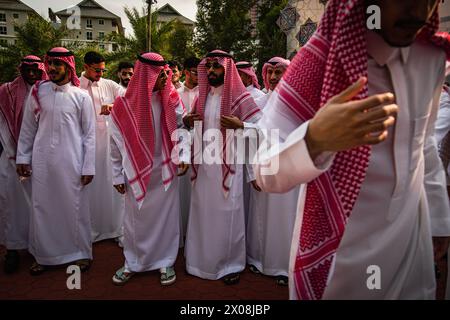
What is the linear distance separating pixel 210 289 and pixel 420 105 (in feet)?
8.90

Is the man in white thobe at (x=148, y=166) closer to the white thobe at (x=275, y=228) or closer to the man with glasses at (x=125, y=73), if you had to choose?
the white thobe at (x=275, y=228)

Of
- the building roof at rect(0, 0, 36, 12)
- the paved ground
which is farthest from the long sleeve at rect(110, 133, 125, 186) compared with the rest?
the building roof at rect(0, 0, 36, 12)

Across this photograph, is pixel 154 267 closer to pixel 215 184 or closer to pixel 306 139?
pixel 215 184

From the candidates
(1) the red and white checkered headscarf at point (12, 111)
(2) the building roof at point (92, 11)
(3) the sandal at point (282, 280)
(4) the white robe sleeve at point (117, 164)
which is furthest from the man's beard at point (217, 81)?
(2) the building roof at point (92, 11)

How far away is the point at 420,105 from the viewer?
1124mm

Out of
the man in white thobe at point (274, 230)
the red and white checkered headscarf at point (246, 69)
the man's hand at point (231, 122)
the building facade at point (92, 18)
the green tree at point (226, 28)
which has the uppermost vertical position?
the building facade at point (92, 18)

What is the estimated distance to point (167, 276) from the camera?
133 inches

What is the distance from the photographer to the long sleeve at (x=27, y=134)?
3.51 metres

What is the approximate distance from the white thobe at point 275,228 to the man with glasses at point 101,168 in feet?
7.29

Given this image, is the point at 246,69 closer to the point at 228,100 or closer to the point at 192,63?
the point at 192,63

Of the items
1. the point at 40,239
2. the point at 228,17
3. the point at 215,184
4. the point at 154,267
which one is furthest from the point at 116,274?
the point at 228,17

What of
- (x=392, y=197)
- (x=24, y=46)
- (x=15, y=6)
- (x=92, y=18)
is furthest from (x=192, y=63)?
(x=15, y=6)

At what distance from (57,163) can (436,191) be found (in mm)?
3439

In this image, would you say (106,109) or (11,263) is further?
(106,109)
